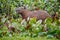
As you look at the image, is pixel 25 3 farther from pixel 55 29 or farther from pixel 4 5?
pixel 55 29

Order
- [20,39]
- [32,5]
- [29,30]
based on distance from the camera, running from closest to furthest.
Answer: [20,39], [29,30], [32,5]

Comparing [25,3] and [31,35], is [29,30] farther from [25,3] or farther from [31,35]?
[25,3]

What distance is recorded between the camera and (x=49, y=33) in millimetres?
5613

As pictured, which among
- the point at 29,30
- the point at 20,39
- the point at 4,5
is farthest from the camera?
the point at 4,5

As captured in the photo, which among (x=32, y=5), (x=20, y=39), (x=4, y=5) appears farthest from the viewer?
(x=32, y=5)

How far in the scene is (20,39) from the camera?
5.32m

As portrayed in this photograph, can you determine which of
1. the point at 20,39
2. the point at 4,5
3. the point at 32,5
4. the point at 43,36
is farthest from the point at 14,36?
the point at 32,5

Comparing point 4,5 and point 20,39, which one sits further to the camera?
point 4,5

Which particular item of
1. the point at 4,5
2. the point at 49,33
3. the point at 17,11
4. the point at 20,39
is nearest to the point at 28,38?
the point at 20,39

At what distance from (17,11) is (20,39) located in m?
2.65

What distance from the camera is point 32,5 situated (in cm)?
774

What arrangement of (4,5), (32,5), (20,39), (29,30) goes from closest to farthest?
(20,39) < (29,30) < (4,5) < (32,5)

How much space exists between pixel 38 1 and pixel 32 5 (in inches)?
18.0

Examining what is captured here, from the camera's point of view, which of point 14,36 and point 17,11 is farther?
point 17,11
